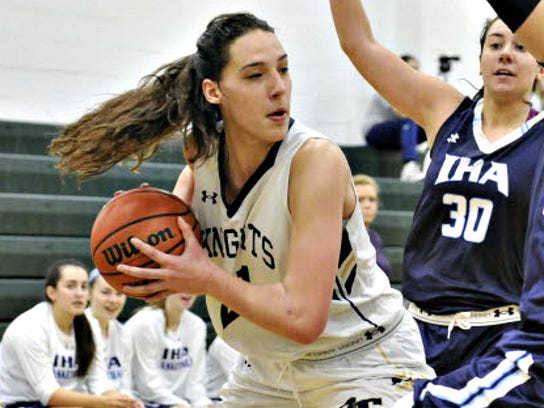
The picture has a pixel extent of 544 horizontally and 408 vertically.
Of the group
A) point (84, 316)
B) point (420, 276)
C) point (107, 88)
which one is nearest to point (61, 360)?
point (84, 316)

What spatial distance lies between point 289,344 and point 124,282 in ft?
1.57

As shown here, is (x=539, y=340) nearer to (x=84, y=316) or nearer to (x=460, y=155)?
(x=460, y=155)

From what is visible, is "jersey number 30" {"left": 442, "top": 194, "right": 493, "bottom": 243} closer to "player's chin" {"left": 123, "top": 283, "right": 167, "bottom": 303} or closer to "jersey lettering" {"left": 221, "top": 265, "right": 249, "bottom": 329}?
"jersey lettering" {"left": 221, "top": 265, "right": 249, "bottom": 329}

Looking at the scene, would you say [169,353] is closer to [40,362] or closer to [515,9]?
[40,362]

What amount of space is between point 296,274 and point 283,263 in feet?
0.68

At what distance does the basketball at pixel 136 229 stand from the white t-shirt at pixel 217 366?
160 inches

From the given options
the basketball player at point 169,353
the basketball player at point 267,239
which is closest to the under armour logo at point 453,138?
the basketball player at point 267,239

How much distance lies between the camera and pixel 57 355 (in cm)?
630

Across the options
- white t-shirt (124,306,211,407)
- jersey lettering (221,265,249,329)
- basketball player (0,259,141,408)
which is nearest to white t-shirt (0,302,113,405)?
basketball player (0,259,141,408)

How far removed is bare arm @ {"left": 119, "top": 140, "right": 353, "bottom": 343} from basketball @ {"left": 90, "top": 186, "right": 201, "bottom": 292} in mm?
58

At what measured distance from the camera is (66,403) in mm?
6035

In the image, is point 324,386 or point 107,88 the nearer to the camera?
point 324,386

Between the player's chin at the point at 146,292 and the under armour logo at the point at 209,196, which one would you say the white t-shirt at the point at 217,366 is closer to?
the under armour logo at the point at 209,196

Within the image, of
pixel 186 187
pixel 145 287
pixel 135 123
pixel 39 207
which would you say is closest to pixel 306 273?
pixel 145 287
